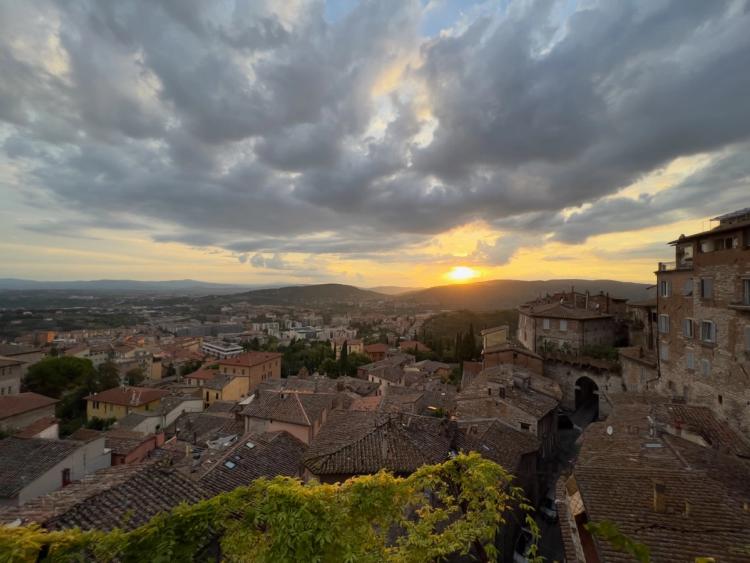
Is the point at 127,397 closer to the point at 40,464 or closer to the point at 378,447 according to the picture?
the point at 40,464

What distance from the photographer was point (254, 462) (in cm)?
1470

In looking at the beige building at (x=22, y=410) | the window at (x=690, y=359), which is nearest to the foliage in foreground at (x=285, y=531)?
the window at (x=690, y=359)

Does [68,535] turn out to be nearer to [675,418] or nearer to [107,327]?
[675,418]

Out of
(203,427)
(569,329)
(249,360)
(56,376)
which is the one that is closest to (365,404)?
(203,427)

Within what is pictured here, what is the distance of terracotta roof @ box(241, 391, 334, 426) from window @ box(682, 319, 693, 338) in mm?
22221

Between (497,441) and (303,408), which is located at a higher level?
(497,441)

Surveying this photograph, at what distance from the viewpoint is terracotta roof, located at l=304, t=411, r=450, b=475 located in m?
12.6

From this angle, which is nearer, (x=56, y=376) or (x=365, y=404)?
(x=365, y=404)

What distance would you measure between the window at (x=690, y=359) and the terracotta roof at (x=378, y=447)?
1474cm

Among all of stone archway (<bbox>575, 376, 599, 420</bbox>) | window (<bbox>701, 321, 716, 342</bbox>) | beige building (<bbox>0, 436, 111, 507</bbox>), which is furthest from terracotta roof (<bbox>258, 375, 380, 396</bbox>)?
window (<bbox>701, 321, 716, 342</bbox>)

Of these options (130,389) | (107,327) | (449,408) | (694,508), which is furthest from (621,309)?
(107,327)

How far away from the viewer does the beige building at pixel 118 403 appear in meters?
42.5

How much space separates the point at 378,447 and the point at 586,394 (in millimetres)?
29311

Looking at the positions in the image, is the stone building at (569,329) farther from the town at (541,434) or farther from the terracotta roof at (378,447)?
the terracotta roof at (378,447)
